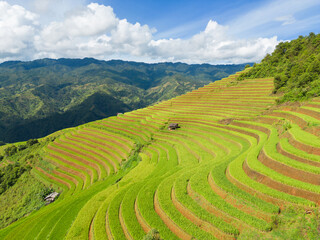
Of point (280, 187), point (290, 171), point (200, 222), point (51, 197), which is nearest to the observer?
point (200, 222)

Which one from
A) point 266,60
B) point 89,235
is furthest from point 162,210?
point 266,60

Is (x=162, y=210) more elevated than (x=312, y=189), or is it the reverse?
(x=312, y=189)

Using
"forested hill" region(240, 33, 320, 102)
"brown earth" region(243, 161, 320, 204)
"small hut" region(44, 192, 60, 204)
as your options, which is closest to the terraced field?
"brown earth" region(243, 161, 320, 204)

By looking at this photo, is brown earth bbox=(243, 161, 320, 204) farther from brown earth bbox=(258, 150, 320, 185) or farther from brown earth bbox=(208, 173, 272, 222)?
brown earth bbox=(208, 173, 272, 222)

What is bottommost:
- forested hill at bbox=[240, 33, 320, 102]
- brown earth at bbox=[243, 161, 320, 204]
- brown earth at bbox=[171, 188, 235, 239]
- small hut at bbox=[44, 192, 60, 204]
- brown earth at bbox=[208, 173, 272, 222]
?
small hut at bbox=[44, 192, 60, 204]

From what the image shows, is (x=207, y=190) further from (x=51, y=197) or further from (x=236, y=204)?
(x=51, y=197)

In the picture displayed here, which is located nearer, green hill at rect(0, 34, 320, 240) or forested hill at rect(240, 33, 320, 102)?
green hill at rect(0, 34, 320, 240)

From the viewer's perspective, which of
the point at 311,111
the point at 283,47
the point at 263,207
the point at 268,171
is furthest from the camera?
the point at 283,47

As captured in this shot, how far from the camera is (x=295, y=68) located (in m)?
42.1

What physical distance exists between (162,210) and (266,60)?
7443 cm

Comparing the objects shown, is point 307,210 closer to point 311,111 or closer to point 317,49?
point 311,111

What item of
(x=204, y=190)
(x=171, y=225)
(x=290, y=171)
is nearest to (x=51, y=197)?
(x=171, y=225)

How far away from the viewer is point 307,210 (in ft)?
31.1

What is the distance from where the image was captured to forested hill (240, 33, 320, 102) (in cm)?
3177
